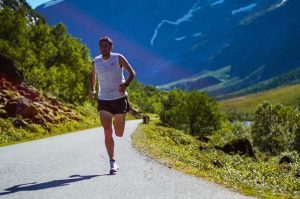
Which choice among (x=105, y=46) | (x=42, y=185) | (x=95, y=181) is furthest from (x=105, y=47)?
(x=42, y=185)

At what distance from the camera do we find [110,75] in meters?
13.0

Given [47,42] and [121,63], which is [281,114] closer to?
[47,42]

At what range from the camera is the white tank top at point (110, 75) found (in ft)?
42.6

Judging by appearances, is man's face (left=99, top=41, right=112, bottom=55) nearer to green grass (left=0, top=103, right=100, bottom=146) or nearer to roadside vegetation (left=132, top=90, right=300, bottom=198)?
roadside vegetation (left=132, top=90, right=300, bottom=198)

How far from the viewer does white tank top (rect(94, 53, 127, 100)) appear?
12977 millimetres

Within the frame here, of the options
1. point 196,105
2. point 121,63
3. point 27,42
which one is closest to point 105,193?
point 121,63

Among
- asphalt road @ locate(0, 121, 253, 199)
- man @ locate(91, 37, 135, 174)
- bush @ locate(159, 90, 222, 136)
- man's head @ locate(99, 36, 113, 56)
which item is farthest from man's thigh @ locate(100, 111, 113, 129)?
bush @ locate(159, 90, 222, 136)

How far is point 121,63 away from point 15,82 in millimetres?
31367

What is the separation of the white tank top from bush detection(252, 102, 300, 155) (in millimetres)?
86108

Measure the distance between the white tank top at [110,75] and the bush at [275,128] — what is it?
86.1m

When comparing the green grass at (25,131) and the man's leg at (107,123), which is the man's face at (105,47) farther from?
the green grass at (25,131)

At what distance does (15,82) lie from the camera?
140 feet

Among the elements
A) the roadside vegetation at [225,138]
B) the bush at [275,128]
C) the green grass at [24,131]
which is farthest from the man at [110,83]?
the bush at [275,128]

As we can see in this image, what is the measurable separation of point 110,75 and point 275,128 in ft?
346
